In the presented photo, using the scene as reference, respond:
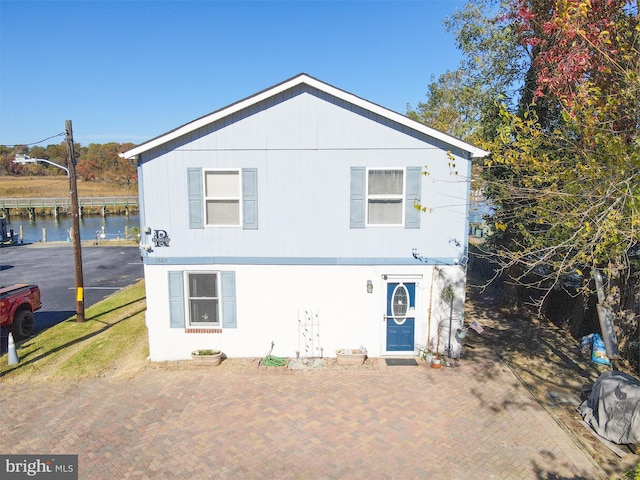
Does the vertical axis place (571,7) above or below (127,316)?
above

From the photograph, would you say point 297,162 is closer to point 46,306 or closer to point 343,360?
point 343,360

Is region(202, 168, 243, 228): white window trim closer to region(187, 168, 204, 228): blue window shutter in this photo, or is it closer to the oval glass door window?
region(187, 168, 204, 228): blue window shutter

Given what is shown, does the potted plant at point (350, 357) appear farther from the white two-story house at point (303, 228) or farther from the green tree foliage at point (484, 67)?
the green tree foliage at point (484, 67)

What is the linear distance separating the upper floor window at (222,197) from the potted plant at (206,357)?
3293 millimetres

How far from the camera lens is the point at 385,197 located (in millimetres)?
9617

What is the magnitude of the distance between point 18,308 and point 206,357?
21.6ft

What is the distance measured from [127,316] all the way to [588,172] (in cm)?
1396

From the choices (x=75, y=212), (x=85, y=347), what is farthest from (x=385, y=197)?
(x=75, y=212)

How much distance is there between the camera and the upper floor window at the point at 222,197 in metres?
9.71

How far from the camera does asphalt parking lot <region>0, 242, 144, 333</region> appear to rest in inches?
612

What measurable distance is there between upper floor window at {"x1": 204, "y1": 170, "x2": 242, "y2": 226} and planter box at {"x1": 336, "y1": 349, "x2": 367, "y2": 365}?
13.9 ft

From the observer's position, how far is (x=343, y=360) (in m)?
9.88

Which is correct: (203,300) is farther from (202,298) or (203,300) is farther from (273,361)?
(273,361)

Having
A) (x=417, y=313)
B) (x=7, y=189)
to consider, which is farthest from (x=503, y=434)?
(x=7, y=189)
